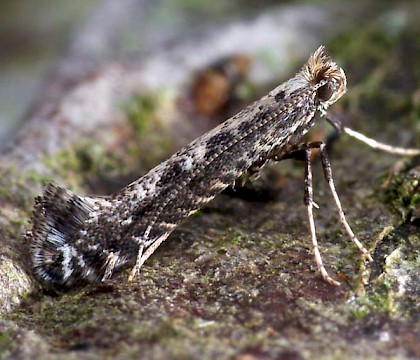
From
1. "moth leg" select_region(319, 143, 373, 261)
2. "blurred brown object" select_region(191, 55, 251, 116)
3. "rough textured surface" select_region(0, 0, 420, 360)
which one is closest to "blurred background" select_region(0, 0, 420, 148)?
"blurred brown object" select_region(191, 55, 251, 116)

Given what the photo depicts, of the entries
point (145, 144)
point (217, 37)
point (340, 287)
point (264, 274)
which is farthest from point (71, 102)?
point (340, 287)

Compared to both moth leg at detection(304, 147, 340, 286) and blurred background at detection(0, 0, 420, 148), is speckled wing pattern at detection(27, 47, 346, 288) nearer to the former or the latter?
moth leg at detection(304, 147, 340, 286)

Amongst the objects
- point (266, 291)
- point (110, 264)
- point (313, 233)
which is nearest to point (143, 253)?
point (110, 264)

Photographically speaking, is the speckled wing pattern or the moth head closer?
the speckled wing pattern

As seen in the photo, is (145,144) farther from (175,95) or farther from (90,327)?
(90,327)

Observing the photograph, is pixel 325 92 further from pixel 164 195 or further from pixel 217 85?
pixel 217 85

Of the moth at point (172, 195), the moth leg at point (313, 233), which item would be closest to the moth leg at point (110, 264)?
the moth at point (172, 195)

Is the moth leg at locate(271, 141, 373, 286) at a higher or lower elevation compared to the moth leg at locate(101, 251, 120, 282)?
higher

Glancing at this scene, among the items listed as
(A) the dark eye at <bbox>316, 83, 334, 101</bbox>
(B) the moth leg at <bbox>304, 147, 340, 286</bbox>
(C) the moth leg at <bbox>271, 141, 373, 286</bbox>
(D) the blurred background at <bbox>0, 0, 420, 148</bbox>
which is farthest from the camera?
(D) the blurred background at <bbox>0, 0, 420, 148</bbox>

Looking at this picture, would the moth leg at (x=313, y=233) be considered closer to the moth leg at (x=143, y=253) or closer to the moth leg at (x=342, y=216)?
the moth leg at (x=342, y=216)
